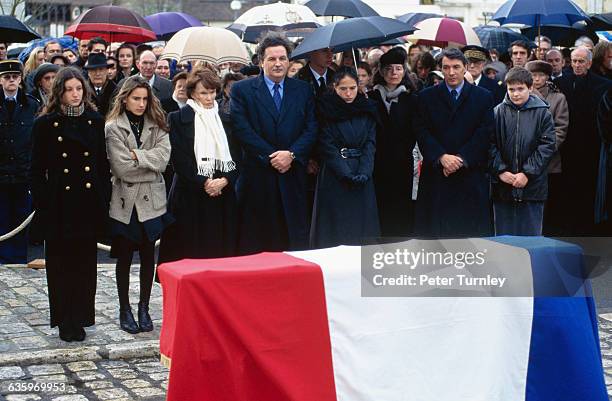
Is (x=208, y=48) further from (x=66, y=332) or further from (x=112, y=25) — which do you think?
(x=66, y=332)

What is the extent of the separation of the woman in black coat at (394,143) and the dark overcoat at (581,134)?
8.51 feet

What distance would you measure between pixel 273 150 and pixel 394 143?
1403 millimetres

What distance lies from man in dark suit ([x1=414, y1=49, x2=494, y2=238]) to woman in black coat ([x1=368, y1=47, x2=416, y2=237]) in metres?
0.23

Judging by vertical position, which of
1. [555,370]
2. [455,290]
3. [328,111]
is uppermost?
[328,111]

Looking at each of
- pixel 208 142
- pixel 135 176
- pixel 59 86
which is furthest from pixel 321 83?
pixel 59 86

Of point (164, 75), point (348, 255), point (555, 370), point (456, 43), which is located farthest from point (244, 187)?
point (456, 43)

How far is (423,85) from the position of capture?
1091 cm

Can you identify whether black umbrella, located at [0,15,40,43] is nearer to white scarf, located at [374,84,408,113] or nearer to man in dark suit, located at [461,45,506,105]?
white scarf, located at [374,84,408,113]

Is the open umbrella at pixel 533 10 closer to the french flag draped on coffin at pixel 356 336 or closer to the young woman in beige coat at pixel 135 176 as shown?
the young woman in beige coat at pixel 135 176

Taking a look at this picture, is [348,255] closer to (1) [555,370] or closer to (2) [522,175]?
(1) [555,370]

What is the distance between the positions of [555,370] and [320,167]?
3.85 meters

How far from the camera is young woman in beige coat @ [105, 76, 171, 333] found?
796cm

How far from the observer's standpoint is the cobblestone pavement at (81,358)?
21.5 feet

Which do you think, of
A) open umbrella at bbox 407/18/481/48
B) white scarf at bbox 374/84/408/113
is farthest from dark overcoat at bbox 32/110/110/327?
open umbrella at bbox 407/18/481/48
